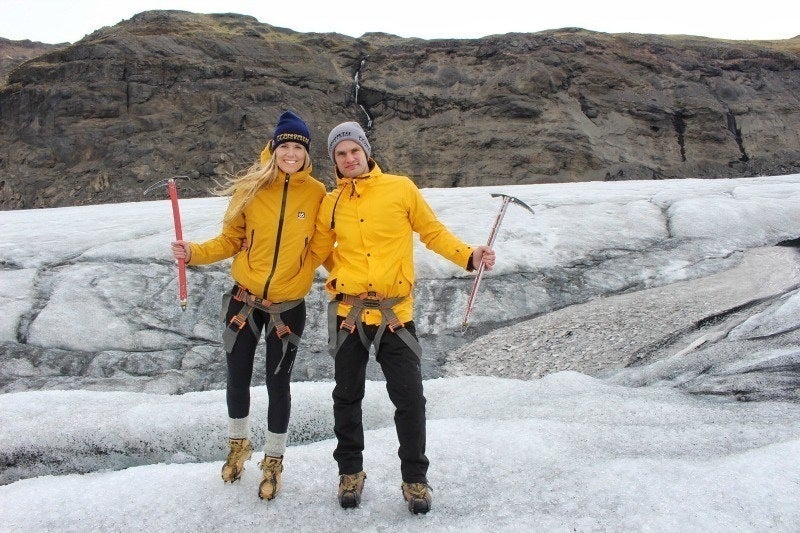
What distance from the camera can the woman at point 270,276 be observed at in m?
3.63

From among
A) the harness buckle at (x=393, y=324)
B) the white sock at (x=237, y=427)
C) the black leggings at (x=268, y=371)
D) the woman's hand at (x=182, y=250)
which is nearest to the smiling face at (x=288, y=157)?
the woman's hand at (x=182, y=250)

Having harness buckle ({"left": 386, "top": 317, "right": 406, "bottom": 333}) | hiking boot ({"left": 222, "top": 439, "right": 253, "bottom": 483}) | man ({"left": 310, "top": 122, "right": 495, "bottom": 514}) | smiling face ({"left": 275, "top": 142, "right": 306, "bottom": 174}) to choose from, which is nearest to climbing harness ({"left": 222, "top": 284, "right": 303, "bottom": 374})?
man ({"left": 310, "top": 122, "right": 495, "bottom": 514})

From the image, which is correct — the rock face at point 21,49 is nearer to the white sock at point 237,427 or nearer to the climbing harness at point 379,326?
the white sock at point 237,427

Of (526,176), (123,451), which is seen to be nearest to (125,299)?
(123,451)

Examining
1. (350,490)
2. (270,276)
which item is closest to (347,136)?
(270,276)

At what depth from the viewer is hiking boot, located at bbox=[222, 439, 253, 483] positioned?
12.0 ft

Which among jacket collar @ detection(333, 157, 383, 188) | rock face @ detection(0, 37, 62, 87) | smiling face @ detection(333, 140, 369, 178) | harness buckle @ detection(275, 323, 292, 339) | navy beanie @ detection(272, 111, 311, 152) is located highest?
rock face @ detection(0, 37, 62, 87)

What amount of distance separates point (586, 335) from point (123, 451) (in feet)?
18.7

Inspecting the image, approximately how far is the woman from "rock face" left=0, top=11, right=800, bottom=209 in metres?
34.8

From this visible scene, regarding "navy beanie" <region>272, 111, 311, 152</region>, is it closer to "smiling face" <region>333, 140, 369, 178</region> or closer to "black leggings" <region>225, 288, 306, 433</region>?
"smiling face" <region>333, 140, 369, 178</region>

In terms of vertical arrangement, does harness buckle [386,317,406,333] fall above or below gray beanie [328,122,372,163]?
below

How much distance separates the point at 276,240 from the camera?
3648 mm

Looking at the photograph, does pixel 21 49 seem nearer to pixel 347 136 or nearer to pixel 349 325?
pixel 347 136

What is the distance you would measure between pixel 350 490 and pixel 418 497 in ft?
1.30
